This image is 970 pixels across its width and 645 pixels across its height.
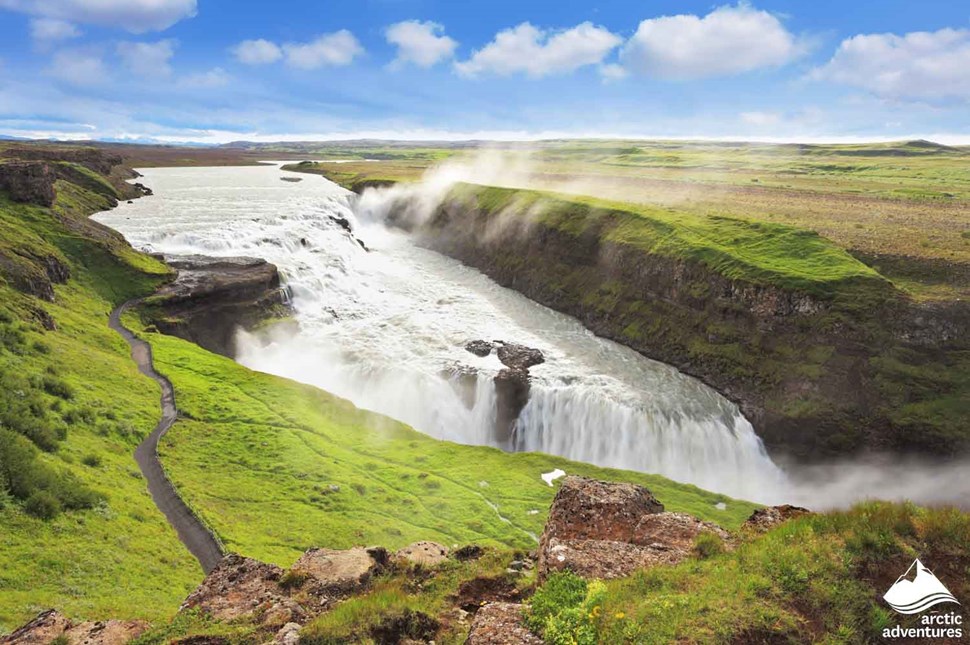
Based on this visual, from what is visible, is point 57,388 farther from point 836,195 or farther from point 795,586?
point 836,195

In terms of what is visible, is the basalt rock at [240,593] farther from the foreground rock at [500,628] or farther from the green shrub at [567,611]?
the green shrub at [567,611]

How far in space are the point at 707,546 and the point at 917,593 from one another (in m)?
4.24

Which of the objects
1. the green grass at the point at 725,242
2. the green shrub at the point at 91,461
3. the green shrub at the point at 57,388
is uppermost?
Result: the green grass at the point at 725,242

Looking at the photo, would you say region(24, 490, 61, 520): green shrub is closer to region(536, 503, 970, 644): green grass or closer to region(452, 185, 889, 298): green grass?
region(536, 503, 970, 644): green grass

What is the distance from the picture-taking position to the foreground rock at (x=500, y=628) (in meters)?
10.8

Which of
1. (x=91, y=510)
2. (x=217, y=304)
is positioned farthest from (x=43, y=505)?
(x=217, y=304)

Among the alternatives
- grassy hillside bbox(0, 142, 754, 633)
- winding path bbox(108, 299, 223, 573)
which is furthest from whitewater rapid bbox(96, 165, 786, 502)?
winding path bbox(108, 299, 223, 573)

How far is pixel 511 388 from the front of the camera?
45281 mm

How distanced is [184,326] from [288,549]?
3864 cm

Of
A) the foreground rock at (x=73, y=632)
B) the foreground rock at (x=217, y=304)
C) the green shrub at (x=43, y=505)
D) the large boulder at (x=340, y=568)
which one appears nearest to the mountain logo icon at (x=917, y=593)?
the large boulder at (x=340, y=568)

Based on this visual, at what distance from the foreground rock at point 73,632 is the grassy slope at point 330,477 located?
9.66 m

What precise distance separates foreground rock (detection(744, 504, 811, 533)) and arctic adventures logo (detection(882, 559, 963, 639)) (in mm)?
4138

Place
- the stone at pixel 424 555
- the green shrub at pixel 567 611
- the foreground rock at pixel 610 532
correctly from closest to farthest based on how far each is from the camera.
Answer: the green shrub at pixel 567 611 < the foreground rock at pixel 610 532 < the stone at pixel 424 555

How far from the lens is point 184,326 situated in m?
54.1
